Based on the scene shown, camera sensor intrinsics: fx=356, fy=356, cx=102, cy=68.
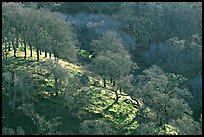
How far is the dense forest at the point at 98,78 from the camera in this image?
70.6 meters

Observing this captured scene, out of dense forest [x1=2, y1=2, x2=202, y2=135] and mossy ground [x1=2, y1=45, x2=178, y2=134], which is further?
dense forest [x1=2, y1=2, x2=202, y2=135]

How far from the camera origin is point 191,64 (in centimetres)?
10638

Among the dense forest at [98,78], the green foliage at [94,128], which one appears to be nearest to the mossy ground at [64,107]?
the dense forest at [98,78]

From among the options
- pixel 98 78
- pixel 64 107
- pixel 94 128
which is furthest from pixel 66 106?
pixel 98 78

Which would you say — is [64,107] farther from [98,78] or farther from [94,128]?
[98,78]

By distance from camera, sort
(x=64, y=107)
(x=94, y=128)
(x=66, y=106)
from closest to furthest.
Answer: (x=94, y=128)
(x=64, y=107)
(x=66, y=106)

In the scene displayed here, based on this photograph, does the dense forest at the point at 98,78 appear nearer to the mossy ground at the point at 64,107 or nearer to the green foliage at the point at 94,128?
the green foliage at the point at 94,128

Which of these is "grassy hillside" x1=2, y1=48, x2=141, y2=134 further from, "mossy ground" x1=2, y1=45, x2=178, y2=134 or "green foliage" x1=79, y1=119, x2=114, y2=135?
"green foliage" x1=79, y1=119, x2=114, y2=135

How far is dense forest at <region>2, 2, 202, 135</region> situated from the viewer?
232 ft

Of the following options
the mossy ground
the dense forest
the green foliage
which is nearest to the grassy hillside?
the mossy ground

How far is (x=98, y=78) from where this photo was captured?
297 ft

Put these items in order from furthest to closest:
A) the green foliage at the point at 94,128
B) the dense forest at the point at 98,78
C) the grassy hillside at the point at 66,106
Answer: the dense forest at the point at 98,78
the grassy hillside at the point at 66,106
the green foliage at the point at 94,128

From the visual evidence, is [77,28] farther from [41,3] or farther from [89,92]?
[89,92]

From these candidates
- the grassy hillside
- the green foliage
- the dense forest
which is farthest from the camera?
the dense forest
